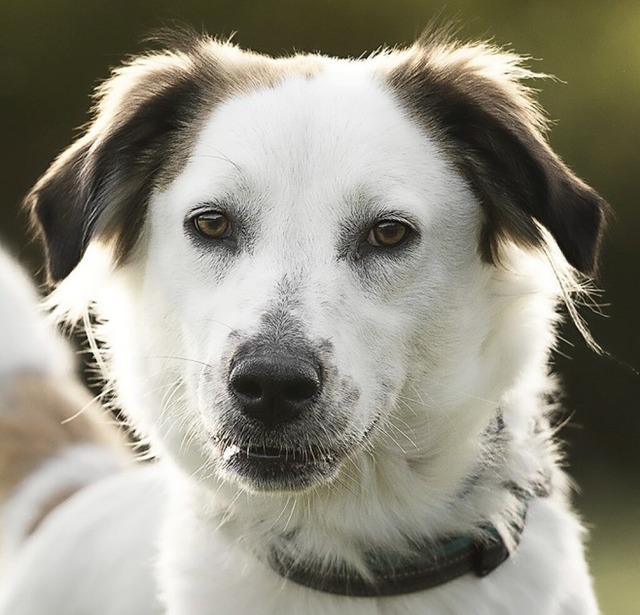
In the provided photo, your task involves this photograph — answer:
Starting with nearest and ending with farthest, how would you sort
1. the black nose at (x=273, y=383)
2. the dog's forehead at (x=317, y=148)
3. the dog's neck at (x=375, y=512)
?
the black nose at (x=273, y=383), the dog's forehead at (x=317, y=148), the dog's neck at (x=375, y=512)

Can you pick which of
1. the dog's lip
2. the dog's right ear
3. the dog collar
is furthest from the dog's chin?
the dog's right ear

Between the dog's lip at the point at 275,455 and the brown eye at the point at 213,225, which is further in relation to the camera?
the brown eye at the point at 213,225

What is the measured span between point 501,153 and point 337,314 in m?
0.64

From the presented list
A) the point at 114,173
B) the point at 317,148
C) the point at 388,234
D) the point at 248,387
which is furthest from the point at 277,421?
the point at 114,173

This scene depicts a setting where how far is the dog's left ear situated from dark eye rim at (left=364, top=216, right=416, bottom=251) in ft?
0.89

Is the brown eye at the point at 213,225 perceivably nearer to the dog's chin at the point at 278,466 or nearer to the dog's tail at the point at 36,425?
the dog's chin at the point at 278,466

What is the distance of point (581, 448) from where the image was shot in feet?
22.9

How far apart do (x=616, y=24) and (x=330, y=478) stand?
4.49 meters

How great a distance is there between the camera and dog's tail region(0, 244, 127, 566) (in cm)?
333

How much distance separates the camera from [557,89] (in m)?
6.47

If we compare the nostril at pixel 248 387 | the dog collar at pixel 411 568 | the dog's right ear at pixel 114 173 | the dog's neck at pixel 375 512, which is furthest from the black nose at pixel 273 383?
the dog's right ear at pixel 114 173

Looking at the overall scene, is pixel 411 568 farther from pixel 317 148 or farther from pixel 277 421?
pixel 317 148

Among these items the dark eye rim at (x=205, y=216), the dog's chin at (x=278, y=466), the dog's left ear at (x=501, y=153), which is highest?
the dog's left ear at (x=501, y=153)

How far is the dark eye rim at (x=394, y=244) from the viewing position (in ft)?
8.36
